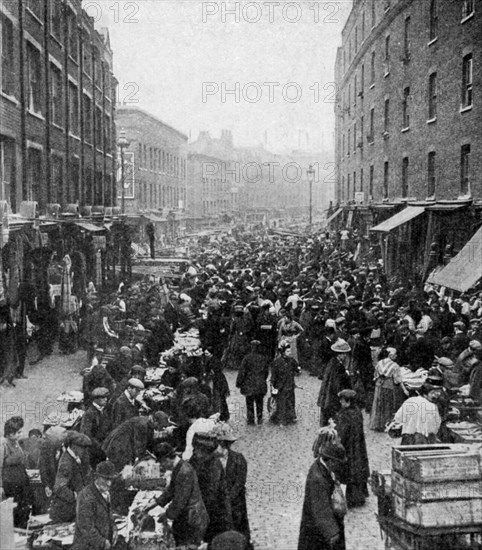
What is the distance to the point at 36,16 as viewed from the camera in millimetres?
19625

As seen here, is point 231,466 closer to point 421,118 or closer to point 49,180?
point 49,180

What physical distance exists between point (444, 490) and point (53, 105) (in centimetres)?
1923

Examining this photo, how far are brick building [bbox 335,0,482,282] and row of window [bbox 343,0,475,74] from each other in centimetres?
4

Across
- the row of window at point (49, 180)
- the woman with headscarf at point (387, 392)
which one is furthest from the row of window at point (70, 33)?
the woman with headscarf at point (387, 392)

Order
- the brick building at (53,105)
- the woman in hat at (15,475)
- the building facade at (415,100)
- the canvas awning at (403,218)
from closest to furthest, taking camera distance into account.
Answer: the woman in hat at (15,475), the brick building at (53,105), the building facade at (415,100), the canvas awning at (403,218)

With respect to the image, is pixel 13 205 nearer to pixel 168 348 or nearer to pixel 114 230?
pixel 168 348

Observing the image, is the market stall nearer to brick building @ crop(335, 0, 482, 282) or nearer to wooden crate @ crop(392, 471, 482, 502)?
wooden crate @ crop(392, 471, 482, 502)

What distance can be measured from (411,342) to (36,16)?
45.0ft

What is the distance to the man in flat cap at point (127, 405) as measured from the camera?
8898 millimetres

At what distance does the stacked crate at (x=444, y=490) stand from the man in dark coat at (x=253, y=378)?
6132mm

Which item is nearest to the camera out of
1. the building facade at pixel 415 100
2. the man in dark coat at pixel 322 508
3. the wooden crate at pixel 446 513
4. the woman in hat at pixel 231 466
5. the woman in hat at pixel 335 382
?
the wooden crate at pixel 446 513

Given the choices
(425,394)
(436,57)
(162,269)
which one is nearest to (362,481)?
(425,394)

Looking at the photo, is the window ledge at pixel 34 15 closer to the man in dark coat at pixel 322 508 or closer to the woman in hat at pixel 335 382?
the woman in hat at pixel 335 382

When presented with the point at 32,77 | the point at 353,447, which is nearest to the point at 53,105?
the point at 32,77
